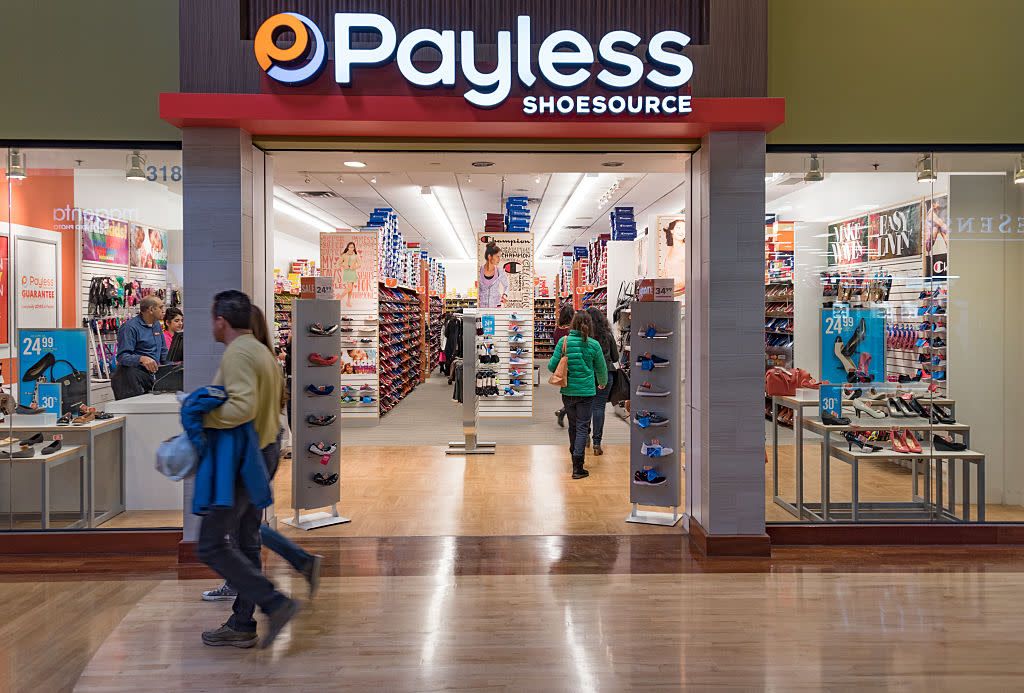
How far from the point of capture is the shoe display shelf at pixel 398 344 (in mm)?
11609

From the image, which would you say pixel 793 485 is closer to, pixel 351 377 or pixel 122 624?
pixel 122 624

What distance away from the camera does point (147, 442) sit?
16.5 feet

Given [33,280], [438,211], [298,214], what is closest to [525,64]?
[33,280]

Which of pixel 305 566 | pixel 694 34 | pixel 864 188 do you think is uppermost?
pixel 694 34

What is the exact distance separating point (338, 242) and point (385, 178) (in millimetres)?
1475

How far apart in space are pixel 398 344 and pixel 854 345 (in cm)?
969

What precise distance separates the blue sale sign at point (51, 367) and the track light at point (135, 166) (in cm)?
113

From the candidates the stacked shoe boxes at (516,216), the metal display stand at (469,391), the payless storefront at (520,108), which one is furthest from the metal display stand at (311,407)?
the stacked shoe boxes at (516,216)

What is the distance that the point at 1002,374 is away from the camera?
504 cm

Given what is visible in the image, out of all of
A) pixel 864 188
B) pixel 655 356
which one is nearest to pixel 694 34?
pixel 864 188

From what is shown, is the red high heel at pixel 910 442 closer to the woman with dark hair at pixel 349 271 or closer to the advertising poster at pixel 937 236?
the advertising poster at pixel 937 236

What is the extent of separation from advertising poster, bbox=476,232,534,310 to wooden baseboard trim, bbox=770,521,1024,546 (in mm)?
6882

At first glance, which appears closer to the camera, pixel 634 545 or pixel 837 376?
pixel 634 545

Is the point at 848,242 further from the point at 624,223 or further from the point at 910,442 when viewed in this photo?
the point at 624,223
